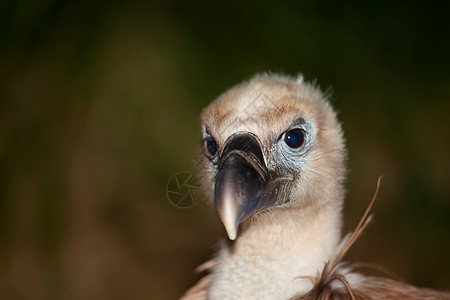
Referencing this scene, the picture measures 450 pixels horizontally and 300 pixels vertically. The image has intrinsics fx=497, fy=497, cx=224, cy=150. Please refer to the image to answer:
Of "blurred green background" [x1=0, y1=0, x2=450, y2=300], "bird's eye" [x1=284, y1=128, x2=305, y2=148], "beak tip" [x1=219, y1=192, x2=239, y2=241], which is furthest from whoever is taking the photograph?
"blurred green background" [x1=0, y1=0, x2=450, y2=300]

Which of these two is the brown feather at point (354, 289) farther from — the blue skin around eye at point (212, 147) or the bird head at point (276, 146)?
the blue skin around eye at point (212, 147)

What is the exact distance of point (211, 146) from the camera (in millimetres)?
1416

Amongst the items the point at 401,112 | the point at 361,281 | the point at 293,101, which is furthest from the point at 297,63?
the point at 361,281

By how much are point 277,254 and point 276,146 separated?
288mm

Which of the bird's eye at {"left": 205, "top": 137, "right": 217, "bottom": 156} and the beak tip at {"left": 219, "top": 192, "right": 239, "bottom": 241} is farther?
the bird's eye at {"left": 205, "top": 137, "right": 217, "bottom": 156}

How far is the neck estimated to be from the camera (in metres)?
1.29

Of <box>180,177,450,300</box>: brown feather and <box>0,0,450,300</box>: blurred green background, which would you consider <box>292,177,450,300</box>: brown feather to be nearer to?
<box>180,177,450,300</box>: brown feather

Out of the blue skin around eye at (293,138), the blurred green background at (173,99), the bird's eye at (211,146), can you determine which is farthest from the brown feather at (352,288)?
the blurred green background at (173,99)

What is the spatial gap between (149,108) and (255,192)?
148 cm

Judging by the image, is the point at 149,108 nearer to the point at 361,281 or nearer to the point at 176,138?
the point at 176,138

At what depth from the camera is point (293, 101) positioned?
1.35m

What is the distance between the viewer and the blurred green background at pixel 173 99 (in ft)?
8.16

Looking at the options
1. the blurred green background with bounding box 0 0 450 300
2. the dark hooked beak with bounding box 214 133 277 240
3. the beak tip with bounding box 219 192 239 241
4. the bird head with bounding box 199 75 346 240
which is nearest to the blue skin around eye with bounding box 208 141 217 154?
the bird head with bounding box 199 75 346 240

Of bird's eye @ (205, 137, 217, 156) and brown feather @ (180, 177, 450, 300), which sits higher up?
bird's eye @ (205, 137, 217, 156)
